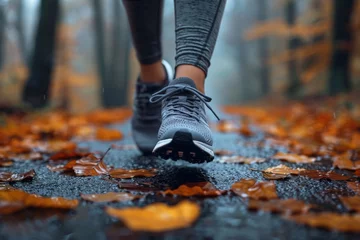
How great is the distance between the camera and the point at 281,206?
0.78 m

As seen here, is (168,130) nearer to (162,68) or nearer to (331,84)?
(162,68)

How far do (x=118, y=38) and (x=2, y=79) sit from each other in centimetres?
373

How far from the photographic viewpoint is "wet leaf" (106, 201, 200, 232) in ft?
1.99

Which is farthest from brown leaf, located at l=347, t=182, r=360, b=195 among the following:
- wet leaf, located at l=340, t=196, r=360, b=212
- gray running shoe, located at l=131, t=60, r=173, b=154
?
gray running shoe, located at l=131, t=60, r=173, b=154

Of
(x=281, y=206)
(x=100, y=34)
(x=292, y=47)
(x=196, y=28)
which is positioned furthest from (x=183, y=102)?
(x=292, y=47)

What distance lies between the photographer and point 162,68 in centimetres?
168

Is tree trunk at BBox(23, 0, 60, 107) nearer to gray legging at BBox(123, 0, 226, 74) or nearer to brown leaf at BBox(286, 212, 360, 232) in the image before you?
gray legging at BBox(123, 0, 226, 74)

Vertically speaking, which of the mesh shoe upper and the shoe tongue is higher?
the shoe tongue

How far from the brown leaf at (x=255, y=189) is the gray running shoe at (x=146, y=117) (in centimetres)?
73

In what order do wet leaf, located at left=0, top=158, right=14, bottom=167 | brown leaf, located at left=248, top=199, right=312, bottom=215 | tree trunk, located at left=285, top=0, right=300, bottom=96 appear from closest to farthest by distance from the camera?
brown leaf, located at left=248, top=199, right=312, bottom=215
wet leaf, located at left=0, top=158, right=14, bottom=167
tree trunk, located at left=285, top=0, right=300, bottom=96

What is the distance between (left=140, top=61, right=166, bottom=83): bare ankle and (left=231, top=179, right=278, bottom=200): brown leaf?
0.82 metres

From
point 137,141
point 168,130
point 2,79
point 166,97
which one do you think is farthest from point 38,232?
point 2,79

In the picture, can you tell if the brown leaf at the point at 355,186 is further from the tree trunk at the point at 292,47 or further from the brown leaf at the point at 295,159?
the tree trunk at the point at 292,47

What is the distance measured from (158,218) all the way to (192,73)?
721mm
